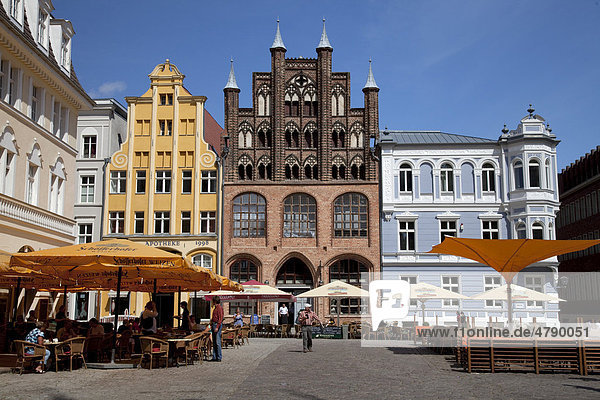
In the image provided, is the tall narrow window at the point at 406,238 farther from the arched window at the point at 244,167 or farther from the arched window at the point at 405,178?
the arched window at the point at 244,167

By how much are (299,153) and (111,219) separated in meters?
12.0

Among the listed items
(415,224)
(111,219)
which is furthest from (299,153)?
(111,219)

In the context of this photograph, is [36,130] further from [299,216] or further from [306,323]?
[299,216]

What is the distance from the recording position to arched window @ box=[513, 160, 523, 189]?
39500 millimetres

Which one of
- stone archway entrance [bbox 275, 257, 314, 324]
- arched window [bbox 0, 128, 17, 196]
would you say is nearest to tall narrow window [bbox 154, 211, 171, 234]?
stone archway entrance [bbox 275, 257, 314, 324]

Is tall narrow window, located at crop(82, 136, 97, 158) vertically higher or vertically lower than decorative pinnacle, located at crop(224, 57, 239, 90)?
lower

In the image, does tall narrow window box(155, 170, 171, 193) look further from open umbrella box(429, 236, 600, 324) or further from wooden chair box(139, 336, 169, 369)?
wooden chair box(139, 336, 169, 369)

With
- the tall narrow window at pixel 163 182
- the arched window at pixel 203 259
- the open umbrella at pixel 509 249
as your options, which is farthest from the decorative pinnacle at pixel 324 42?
the open umbrella at pixel 509 249

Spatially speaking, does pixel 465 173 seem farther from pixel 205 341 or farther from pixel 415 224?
pixel 205 341

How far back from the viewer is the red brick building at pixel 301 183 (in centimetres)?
3944

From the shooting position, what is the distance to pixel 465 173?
40.1m

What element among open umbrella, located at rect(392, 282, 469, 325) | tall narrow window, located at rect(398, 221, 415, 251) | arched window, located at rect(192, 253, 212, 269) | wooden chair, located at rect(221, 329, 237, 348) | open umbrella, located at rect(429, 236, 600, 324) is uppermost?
tall narrow window, located at rect(398, 221, 415, 251)

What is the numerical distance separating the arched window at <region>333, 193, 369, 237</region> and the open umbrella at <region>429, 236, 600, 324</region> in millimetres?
20813

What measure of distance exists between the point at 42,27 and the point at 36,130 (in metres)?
4.44
